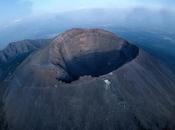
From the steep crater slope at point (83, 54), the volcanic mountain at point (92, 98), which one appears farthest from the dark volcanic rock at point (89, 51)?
the volcanic mountain at point (92, 98)

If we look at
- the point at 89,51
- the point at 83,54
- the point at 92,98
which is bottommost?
the point at 83,54

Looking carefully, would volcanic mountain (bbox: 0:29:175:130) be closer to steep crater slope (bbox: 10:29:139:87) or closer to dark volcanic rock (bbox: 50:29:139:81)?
steep crater slope (bbox: 10:29:139:87)

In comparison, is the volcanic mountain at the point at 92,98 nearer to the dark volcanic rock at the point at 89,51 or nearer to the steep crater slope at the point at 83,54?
the steep crater slope at the point at 83,54

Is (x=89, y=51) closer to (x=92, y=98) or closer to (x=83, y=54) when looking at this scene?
(x=83, y=54)

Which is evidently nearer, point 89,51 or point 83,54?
point 89,51

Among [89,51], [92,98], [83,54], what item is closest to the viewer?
[92,98]

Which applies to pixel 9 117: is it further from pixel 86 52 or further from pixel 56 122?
pixel 86 52

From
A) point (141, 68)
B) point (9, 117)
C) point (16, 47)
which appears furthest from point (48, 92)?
point (16, 47)

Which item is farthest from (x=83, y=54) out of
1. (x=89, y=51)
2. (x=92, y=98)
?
(x=92, y=98)

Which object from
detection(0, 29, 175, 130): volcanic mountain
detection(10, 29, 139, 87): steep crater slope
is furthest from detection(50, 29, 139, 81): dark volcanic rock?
detection(0, 29, 175, 130): volcanic mountain
